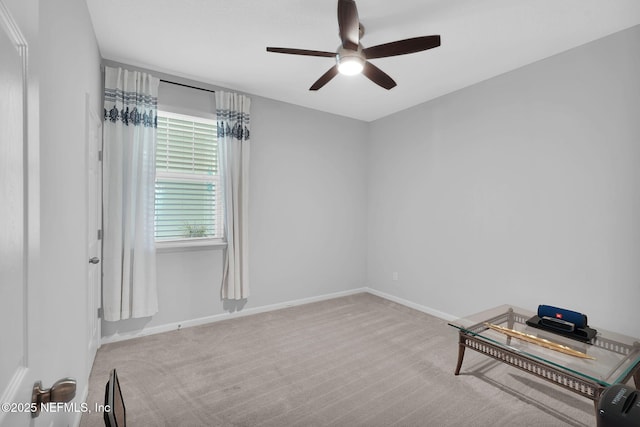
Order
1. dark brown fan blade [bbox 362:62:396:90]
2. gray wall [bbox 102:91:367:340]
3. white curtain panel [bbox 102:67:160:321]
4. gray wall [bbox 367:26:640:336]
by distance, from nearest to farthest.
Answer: dark brown fan blade [bbox 362:62:396:90] < gray wall [bbox 367:26:640:336] < white curtain panel [bbox 102:67:160:321] < gray wall [bbox 102:91:367:340]

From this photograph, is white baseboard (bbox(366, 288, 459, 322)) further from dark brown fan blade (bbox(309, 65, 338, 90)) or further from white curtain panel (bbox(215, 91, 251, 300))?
dark brown fan blade (bbox(309, 65, 338, 90))

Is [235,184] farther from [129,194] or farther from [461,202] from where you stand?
[461,202]

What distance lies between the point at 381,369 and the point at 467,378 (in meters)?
0.65

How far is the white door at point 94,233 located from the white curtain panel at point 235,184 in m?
1.15

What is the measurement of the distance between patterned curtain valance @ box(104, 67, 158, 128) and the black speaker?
3.55 meters

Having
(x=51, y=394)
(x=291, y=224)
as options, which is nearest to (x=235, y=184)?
(x=291, y=224)

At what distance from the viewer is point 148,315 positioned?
9.99ft

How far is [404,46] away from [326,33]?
2.55ft

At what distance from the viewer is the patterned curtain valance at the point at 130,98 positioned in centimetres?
286

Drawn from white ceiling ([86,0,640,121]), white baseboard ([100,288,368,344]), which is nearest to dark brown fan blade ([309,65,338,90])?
white ceiling ([86,0,640,121])

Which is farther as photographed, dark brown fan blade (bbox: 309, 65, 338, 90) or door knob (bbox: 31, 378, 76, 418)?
dark brown fan blade (bbox: 309, 65, 338, 90)

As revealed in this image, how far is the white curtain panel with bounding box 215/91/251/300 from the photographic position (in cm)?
347

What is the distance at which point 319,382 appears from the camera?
2352 millimetres

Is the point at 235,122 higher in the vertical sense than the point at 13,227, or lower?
higher
